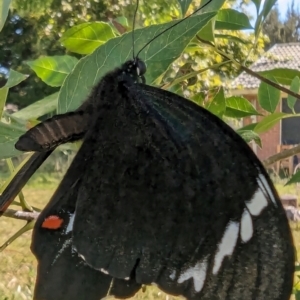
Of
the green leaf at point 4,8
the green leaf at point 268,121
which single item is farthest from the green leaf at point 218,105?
the green leaf at point 4,8

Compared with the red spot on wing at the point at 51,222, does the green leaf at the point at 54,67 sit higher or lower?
higher

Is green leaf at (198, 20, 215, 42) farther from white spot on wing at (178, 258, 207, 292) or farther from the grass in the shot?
the grass

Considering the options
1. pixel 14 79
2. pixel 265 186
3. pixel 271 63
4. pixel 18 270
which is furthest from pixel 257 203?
pixel 271 63

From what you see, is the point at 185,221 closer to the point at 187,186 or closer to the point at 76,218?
the point at 187,186

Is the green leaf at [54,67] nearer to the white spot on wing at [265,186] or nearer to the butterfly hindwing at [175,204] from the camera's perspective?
the butterfly hindwing at [175,204]

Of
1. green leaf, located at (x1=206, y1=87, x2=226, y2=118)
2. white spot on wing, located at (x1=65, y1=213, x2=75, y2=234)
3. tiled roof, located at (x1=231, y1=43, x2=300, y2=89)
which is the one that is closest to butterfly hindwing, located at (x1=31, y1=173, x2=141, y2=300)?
white spot on wing, located at (x1=65, y1=213, x2=75, y2=234)

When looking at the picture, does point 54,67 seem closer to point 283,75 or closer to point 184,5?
point 184,5

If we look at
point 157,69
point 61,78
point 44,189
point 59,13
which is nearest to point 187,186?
point 157,69
